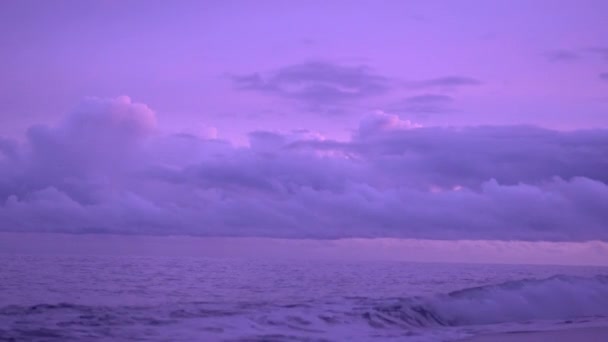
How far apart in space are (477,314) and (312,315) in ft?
30.0

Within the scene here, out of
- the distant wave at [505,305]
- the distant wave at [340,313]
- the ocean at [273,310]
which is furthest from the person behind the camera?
the distant wave at [505,305]

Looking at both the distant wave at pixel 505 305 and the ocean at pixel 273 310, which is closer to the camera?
the ocean at pixel 273 310

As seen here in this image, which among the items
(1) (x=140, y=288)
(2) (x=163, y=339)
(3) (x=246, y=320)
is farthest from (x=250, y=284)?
(2) (x=163, y=339)

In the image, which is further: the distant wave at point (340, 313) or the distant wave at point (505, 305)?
the distant wave at point (505, 305)

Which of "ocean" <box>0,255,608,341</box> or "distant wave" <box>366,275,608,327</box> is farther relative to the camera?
"distant wave" <box>366,275,608,327</box>

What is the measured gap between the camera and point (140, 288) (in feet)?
115

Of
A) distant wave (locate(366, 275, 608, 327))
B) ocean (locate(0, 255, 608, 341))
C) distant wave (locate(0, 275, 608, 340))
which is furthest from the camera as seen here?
distant wave (locate(366, 275, 608, 327))

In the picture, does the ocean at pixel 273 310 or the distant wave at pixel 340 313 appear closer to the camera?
the ocean at pixel 273 310

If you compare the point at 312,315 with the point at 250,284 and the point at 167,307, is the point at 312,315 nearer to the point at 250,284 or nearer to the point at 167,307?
the point at 167,307

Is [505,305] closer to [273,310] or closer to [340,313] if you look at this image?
[340,313]

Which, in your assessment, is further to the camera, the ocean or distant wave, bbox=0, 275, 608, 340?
distant wave, bbox=0, 275, 608, 340

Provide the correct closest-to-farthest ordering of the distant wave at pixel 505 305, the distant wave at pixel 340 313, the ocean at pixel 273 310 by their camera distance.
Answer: the ocean at pixel 273 310 → the distant wave at pixel 340 313 → the distant wave at pixel 505 305

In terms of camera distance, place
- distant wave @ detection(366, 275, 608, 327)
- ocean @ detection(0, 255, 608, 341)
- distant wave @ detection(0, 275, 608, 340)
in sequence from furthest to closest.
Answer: distant wave @ detection(366, 275, 608, 327) → distant wave @ detection(0, 275, 608, 340) → ocean @ detection(0, 255, 608, 341)

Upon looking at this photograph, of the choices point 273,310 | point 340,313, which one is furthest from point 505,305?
point 273,310
